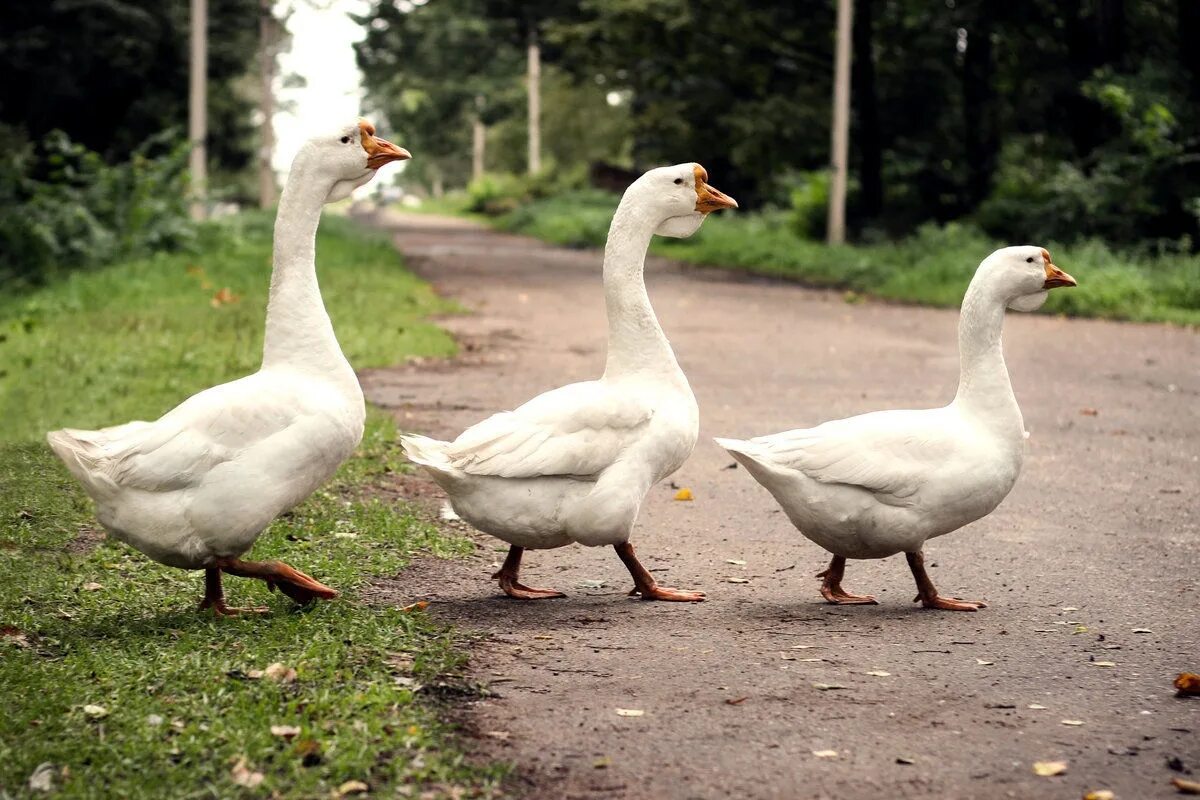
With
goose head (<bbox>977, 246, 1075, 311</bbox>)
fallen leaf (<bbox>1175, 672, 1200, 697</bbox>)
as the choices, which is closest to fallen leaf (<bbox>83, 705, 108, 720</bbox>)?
fallen leaf (<bbox>1175, 672, 1200, 697</bbox>)

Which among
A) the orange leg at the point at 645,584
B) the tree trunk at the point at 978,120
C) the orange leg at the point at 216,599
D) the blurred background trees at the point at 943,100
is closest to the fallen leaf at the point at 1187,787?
the orange leg at the point at 645,584

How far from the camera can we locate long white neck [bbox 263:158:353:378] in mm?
5086

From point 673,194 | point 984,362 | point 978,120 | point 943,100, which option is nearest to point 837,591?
point 984,362

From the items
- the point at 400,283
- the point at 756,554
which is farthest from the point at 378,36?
the point at 756,554

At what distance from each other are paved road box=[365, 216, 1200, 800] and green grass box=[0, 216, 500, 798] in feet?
0.75

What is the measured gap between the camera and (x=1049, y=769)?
3742 millimetres

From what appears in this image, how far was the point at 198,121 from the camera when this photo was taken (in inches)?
1014

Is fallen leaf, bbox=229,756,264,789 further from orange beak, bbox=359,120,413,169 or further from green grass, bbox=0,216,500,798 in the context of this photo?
orange beak, bbox=359,120,413,169

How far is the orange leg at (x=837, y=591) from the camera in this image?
557 centimetres

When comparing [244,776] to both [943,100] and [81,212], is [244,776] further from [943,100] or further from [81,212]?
[943,100]

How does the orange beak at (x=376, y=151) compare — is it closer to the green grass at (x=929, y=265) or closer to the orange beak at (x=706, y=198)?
the orange beak at (x=706, y=198)

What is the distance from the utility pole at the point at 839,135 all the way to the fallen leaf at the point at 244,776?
22684 mm

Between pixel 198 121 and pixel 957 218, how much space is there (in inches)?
536

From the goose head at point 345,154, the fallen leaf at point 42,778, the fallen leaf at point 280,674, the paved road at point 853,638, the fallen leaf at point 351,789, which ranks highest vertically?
the goose head at point 345,154
